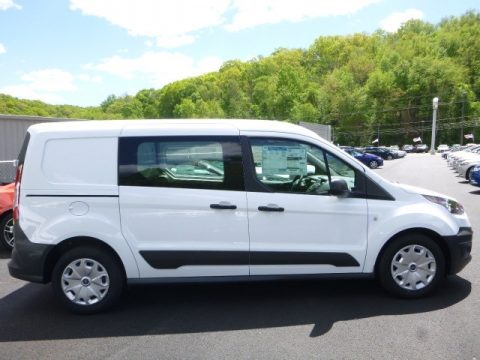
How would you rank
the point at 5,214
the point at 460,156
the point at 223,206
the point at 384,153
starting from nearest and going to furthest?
the point at 223,206, the point at 5,214, the point at 460,156, the point at 384,153

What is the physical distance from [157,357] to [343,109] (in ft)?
298

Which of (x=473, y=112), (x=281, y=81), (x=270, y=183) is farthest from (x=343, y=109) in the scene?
(x=270, y=183)

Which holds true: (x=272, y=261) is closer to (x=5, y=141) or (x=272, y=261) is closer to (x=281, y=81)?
(x=5, y=141)

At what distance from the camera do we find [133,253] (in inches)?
184

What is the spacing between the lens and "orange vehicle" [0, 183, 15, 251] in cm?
727

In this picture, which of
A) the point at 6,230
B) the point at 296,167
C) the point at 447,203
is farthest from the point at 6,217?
the point at 447,203

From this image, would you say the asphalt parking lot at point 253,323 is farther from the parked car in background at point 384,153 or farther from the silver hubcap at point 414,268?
the parked car in background at point 384,153

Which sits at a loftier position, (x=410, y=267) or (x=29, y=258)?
(x=29, y=258)

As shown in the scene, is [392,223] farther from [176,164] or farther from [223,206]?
[176,164]

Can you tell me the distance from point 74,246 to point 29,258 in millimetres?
440

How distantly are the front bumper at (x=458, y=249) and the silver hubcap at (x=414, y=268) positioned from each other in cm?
20

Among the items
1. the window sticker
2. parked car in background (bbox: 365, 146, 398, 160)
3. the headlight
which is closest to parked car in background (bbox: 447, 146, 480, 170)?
the headlight

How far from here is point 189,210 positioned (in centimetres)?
462

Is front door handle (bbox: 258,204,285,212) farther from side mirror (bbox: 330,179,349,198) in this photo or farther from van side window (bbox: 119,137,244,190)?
side mirror (bbox: 330,179,349,198)
